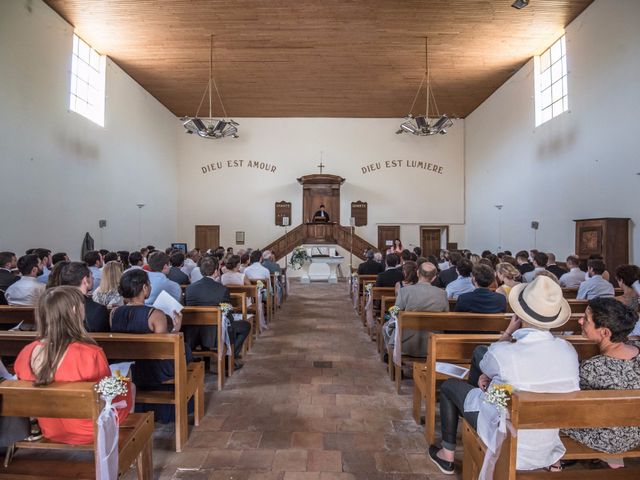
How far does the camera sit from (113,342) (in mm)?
2682

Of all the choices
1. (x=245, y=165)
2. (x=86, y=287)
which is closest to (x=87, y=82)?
(x=245, y=165)

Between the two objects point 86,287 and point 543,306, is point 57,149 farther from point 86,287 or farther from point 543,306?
point 543,306

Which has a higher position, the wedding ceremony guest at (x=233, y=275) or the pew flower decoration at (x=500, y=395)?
the wedding ceremony guest at (x=233, y=275)

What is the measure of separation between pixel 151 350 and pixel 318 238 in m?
11.3

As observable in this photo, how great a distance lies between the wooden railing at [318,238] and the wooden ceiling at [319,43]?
4095mm

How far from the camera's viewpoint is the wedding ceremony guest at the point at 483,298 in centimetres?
369

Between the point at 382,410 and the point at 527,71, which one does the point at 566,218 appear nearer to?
the point at 527,71

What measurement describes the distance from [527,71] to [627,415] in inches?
436

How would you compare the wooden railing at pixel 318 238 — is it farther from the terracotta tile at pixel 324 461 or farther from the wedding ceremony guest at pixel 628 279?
the terracotta tile at pixel 324 461

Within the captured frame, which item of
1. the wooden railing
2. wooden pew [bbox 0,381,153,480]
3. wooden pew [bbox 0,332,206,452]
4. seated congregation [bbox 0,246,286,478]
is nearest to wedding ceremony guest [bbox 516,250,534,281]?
seated congregation [bbox 0,246,286,478]

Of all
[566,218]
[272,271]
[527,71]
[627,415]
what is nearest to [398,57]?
[527,71]

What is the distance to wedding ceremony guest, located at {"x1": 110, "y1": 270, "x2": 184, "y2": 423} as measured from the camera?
9.45 ft

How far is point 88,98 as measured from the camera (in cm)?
979

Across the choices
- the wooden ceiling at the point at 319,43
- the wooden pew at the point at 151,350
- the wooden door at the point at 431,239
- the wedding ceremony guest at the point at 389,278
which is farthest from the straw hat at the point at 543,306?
the wooden door at the point at 431,239
